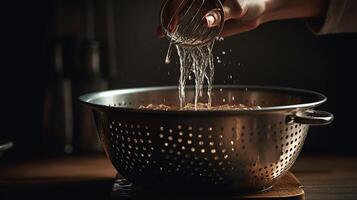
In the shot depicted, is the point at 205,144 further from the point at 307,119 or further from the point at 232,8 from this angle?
the point at 232,8

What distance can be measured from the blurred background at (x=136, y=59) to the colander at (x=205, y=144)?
18.8 inches

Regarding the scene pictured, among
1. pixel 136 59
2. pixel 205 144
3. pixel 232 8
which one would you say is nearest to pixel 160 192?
pixel 205 144

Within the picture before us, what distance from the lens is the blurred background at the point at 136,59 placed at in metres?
1.52

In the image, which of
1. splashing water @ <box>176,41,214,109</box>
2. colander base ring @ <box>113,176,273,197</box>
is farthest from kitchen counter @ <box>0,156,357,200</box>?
splashing water @ <box>176,41,214,109</box>

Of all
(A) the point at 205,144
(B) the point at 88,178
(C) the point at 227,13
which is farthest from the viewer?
A: (B) the point at 88,178

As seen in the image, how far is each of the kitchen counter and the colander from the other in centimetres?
15

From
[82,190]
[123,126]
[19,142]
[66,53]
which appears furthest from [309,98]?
[19,142]

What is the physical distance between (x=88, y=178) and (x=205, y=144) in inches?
14.4

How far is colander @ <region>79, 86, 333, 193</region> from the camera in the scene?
98 cm

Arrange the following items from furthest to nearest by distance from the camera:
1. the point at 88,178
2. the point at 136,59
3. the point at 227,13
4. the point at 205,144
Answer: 1. the point at 136,59
2. the point at 88,178
3. the point at 227,13
4. the point at 205,144

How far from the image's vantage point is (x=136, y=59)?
1543mm

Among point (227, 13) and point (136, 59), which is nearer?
point (227, 13)

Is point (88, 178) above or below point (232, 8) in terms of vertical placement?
below

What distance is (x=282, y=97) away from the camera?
125cm
